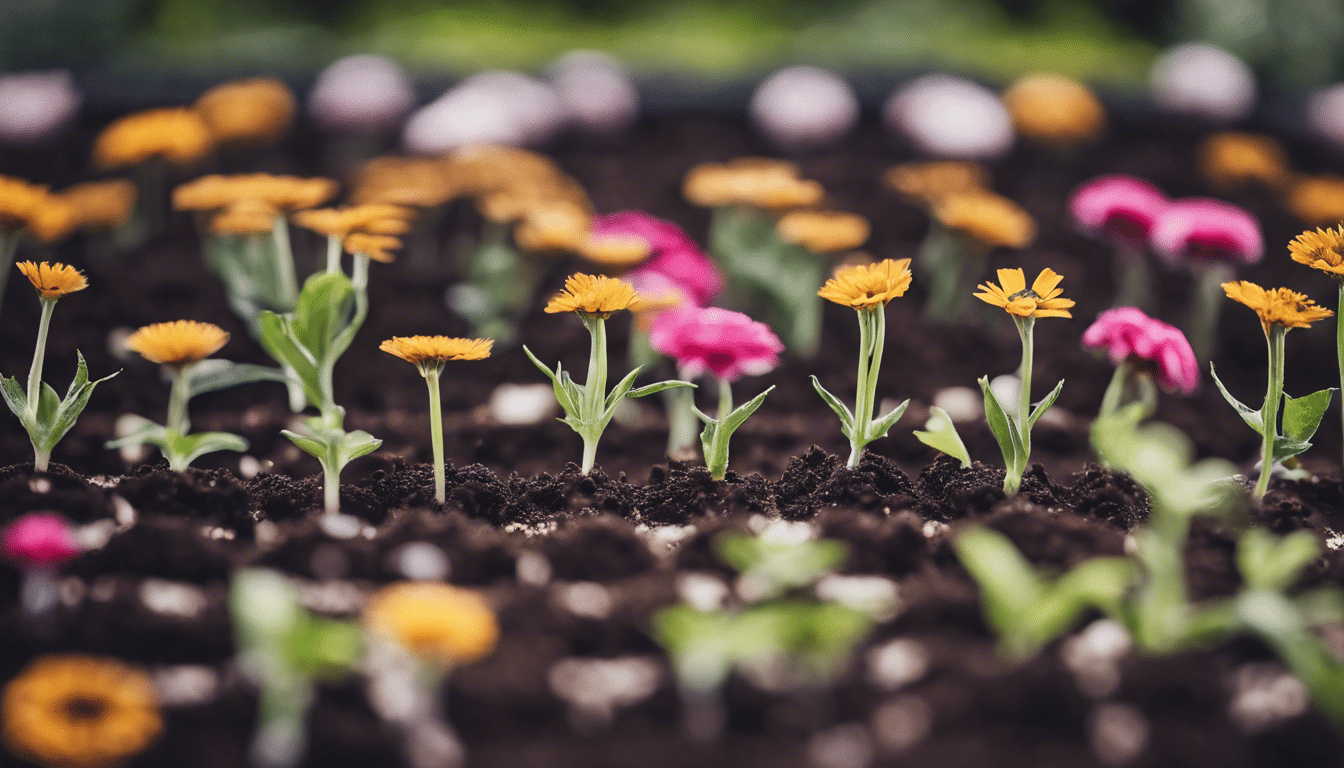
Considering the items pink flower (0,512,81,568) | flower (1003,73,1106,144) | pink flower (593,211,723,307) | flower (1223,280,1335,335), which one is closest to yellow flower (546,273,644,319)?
pink flower (593,211,723,307)

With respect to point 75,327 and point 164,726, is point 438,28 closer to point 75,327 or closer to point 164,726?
point 75,327

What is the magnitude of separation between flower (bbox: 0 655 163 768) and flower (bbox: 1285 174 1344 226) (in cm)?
185

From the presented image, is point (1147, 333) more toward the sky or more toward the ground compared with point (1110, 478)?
more toward the sky

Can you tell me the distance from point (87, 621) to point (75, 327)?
0.79 meters

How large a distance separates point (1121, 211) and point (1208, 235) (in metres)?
0.15

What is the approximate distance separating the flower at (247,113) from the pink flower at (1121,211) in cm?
160

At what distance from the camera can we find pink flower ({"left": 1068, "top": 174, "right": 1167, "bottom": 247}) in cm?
142

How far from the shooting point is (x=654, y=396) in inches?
57.2

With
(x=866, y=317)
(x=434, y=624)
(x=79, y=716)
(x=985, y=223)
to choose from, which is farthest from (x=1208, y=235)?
(x=79, y=716)

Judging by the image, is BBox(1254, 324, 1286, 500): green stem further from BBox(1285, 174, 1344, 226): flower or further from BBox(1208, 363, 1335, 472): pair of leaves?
BBox(1285, 174, 1344, 226): flower

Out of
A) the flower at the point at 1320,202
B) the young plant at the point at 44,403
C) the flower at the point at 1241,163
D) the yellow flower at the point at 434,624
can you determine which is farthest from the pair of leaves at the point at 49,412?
the flower at the point at 1241,163

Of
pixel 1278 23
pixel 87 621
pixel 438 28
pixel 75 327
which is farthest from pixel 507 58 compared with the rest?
pixel 87 621

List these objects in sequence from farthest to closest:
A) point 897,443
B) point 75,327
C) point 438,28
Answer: point 438,28 < point 75,327 < point 897,443

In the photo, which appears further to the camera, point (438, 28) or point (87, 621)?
point (438, 28)
